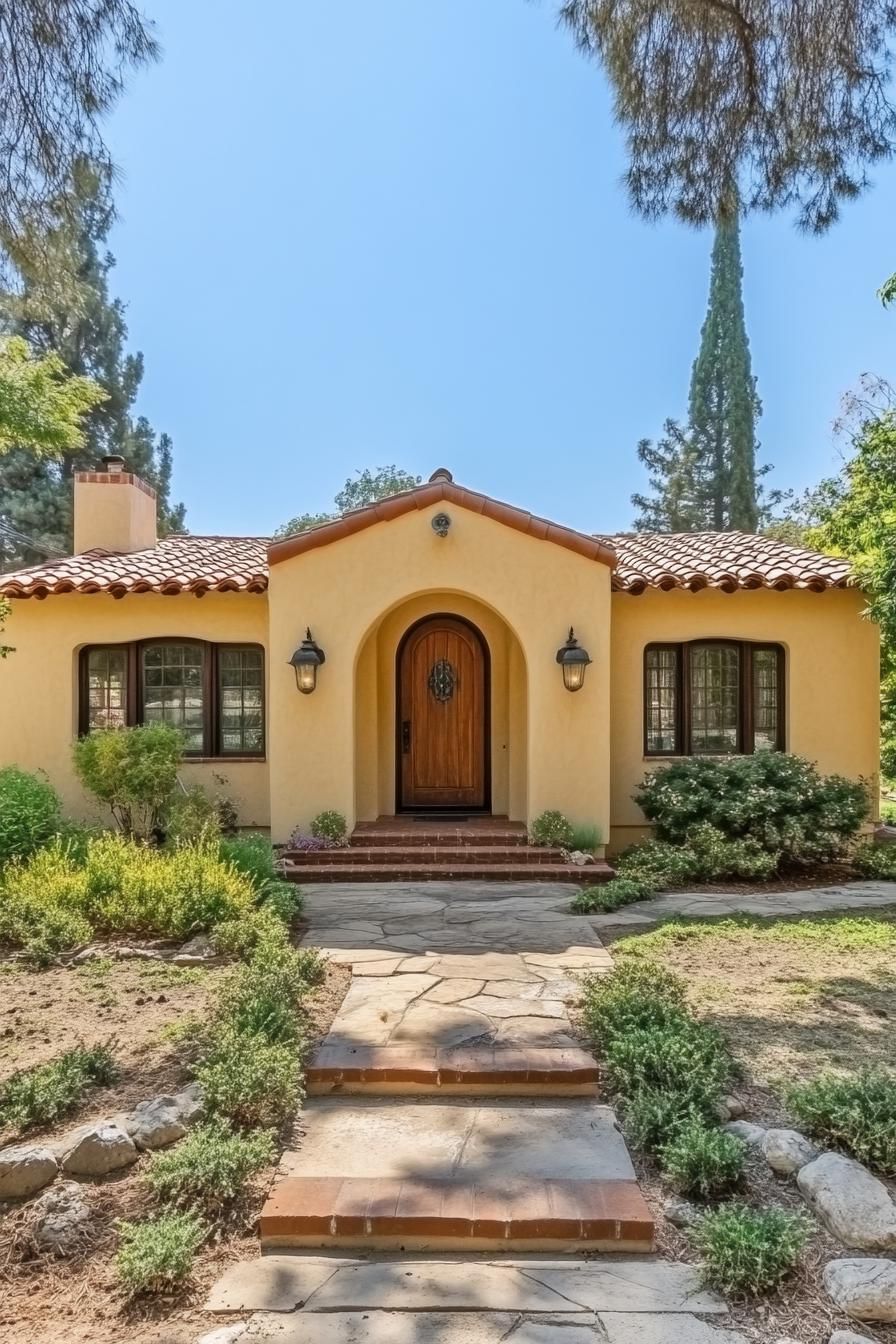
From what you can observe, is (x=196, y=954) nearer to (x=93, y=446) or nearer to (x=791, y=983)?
(x=791, y=983)

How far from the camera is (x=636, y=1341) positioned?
8.36 feet

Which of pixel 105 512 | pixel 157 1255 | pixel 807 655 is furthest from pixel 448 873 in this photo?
pixel 105 512

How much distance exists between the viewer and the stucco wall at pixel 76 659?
10.5 m

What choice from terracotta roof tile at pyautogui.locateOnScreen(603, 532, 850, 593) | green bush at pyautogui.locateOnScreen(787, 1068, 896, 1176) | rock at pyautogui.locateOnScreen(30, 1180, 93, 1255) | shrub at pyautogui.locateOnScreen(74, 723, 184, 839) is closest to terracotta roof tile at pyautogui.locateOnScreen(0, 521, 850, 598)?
terracotta roof tile at pyautogui.locateOnScreen(603, 532, 850, 593)

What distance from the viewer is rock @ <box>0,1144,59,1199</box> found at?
336 centimetres

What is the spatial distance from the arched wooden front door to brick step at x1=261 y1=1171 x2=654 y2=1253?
25.6 feet

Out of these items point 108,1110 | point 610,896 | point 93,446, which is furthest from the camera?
point 93,446

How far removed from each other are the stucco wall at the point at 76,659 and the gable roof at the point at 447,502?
143cm

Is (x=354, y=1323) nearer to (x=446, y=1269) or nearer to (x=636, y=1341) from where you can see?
(x=446, y=1269)

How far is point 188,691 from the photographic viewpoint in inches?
424

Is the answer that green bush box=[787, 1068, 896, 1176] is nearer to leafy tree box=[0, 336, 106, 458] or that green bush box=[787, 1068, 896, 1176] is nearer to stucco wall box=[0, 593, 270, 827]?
leafy tree box=[0, 336, 106, 458]

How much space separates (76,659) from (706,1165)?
9873mm

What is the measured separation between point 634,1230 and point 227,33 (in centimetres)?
790

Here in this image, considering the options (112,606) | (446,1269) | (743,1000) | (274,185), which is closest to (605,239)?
(274,185)
